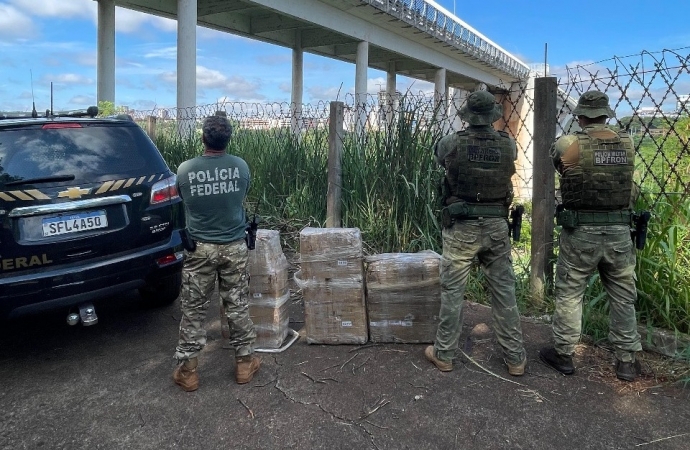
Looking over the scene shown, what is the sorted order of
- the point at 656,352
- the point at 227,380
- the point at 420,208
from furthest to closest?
1. the point at 420,208
2. the point at 656,352
3. the point at 227,380

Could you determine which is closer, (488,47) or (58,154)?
(58,154)

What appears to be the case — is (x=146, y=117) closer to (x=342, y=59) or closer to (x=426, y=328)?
(x=426, y=328)

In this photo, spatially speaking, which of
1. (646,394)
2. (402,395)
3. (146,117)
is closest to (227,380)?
(402,395)

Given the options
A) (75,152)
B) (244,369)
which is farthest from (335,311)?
(75,152)

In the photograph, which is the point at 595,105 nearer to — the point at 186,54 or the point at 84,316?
the point at 84,316

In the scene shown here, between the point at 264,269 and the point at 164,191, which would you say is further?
the point at 164,191

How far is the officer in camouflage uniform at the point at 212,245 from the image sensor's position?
2.85 m

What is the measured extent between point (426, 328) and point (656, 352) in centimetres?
154

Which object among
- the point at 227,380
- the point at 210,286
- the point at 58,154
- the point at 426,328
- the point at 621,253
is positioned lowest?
the point at 227,380

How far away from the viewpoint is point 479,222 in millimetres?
3047

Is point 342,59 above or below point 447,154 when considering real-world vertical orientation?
above

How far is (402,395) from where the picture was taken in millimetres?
2826

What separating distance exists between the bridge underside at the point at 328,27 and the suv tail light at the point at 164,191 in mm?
10630

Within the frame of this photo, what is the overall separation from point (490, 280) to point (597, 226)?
28.1 inches
